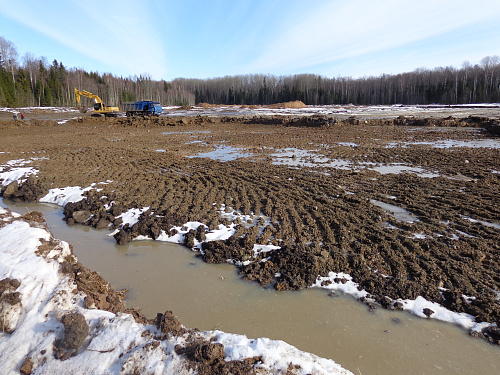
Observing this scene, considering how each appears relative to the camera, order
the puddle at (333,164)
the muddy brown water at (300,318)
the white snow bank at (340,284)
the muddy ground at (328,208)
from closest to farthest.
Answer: the muddy brown water at (300,318)
the white snow bank at (340,284)
the muddy ground at (328,208)
the puddle at (333,164)

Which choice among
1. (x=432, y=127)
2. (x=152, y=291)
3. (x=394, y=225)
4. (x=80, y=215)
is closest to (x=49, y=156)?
(x=80, y=215)

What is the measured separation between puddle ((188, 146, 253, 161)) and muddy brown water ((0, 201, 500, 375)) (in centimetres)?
849

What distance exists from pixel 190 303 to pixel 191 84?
116938 mm

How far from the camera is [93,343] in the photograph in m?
2.90

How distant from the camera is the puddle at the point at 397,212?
629 cm

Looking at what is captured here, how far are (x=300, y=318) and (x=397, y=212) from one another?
4.16 m

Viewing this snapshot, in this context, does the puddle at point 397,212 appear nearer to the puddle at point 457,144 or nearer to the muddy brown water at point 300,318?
the muddy brown water at point 300,318

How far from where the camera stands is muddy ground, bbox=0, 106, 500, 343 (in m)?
4.46

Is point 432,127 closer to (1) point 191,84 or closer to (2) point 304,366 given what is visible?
(2) point 304,366

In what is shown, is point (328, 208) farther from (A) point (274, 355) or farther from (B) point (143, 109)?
(B) point (143, 109)

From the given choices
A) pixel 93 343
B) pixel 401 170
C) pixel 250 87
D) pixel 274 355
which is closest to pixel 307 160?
pixel 401 170

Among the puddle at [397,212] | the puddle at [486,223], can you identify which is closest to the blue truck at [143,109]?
the puddle at [397,212]

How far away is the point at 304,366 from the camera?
2.63m

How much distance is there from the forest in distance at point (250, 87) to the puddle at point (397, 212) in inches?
2656
